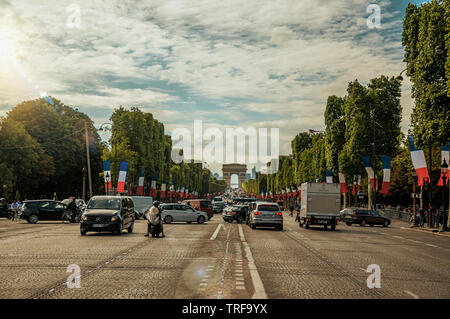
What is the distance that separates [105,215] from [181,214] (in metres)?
17.8

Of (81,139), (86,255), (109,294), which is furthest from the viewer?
(81,139)

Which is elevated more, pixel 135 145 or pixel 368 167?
pixel 135 145

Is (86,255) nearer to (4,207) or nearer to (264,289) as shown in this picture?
(264,289)

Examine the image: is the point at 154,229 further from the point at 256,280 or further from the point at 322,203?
the point at 256,280

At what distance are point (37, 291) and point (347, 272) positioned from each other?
296 inches

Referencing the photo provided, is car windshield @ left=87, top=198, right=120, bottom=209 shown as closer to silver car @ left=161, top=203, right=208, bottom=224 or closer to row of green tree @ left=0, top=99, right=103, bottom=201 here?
silver car @ left=161, top=203, right=208, bottom=224

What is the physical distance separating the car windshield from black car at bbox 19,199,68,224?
15291mm

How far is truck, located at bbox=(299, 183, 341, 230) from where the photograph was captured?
37219 mm

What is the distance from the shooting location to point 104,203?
28.6 meters

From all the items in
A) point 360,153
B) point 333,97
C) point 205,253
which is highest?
point 333,97

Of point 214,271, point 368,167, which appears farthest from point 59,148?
point 214,271

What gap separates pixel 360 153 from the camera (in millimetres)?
60688

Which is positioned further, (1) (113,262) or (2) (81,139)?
(2) (81,139)

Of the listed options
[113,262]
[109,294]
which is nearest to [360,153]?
[113,262]
